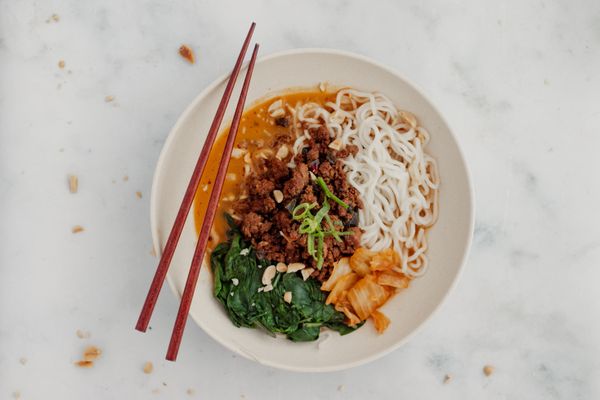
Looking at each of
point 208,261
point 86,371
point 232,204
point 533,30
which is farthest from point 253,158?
point 533,30

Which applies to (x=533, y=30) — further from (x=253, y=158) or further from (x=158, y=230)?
(x=158, y=230)

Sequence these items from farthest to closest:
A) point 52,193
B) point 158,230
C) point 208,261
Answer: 1. point 52,193
2. point 208,261
3. point 158,230

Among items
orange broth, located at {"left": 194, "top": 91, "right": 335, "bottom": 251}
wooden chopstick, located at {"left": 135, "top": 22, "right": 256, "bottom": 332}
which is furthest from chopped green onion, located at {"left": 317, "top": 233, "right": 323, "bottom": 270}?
wooden chopstick, located at {"left": 135, "top": 22, "right": 256, "bottom": 332}

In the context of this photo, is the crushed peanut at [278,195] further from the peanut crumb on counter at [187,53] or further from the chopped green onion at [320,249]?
the peanut crumb on counter at [187,53]

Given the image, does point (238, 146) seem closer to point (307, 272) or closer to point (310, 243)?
point (310, 243)

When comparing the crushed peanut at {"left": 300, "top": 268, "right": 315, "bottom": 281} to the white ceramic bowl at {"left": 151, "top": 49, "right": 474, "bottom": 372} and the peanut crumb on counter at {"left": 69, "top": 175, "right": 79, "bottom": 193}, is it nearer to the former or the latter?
the white ceramic bowl at {"left": 151, "top": 49, "right": 474, "bottom": 372}

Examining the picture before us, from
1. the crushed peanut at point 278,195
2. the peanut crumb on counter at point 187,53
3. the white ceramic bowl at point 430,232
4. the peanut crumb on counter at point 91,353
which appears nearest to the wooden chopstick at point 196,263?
the white ceramic bowl at point 430,232
